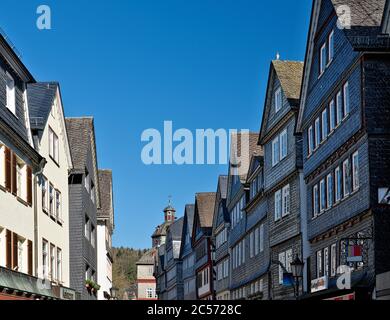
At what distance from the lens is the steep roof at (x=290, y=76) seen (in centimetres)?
3806

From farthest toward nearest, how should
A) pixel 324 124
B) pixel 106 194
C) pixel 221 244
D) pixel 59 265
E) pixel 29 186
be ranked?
pixel 106 194, pixel 221 244, pixel 59 265, pixel 324 124, pixel 29 186

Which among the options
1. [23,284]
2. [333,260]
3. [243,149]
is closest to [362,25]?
[333,260]

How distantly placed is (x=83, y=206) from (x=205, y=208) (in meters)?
34.6

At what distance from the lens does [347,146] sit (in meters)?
27.9

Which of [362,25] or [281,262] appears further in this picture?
[281,262]

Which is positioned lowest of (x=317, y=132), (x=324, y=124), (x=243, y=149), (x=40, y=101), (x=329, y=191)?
(x=329, y=191)

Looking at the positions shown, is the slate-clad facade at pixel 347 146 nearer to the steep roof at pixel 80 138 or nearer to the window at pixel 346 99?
the window at pixel 346 99

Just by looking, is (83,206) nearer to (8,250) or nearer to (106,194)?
(8,250)

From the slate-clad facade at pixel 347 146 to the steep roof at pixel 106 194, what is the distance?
3140cm

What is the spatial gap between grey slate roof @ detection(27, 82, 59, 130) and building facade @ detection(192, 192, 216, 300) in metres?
35.8
